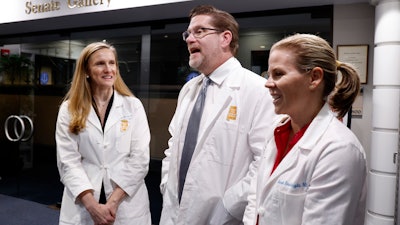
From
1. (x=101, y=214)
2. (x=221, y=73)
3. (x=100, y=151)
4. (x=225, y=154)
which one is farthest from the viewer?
(x=100, y=151)

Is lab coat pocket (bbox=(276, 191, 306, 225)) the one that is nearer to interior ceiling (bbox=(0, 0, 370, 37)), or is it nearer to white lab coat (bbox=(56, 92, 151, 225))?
white lab coat (bbox=(56, 92, 151, 225))

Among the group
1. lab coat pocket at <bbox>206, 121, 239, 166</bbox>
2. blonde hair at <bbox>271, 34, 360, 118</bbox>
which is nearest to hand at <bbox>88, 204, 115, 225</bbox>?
lab coat pocket at <bbox>206, 121, 239, 166</bbox>

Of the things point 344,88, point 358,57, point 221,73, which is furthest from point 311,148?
point 358,57

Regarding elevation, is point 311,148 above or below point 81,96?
below

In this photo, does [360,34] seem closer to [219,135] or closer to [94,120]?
[219,135]

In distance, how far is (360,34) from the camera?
3.31 metres

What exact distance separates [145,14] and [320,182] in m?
3.28

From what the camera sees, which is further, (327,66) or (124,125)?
(124,125)

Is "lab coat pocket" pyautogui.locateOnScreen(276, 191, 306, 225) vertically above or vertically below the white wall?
below

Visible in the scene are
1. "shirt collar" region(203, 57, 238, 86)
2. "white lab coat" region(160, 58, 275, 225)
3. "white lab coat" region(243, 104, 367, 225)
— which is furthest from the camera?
"shirt collar" region(203, 57, 238, 86)

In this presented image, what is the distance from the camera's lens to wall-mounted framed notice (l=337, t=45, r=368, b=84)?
10.8ft

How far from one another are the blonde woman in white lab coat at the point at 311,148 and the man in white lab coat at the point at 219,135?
0.36 m

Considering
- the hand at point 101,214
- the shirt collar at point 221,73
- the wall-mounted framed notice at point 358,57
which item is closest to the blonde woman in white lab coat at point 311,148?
the shirt collar at point 221,73

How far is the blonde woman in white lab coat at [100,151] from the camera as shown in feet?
7.13
